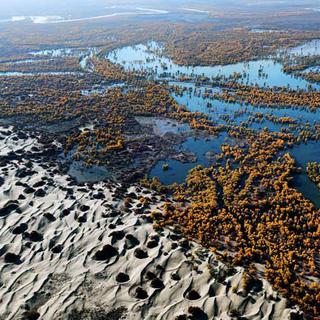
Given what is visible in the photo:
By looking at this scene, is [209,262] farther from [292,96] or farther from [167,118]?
[292,96]

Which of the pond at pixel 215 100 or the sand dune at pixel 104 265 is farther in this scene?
the pond at pixel 215 100

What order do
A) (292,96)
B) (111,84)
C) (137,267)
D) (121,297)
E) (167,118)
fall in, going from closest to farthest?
(121,297) < (137,267) < (167,118) < (292,96) < (111,84)

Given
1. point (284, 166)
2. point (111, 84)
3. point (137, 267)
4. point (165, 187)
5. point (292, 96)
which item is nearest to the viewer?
point (137, 267)

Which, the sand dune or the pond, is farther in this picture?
the pond

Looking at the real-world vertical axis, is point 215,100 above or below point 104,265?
below

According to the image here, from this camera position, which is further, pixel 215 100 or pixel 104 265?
pixel 215 100

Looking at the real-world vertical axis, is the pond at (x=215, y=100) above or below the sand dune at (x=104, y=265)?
below

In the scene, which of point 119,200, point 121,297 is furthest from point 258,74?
point 121,297

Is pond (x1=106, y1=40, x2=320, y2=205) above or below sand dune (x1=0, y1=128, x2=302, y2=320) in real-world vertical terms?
below
